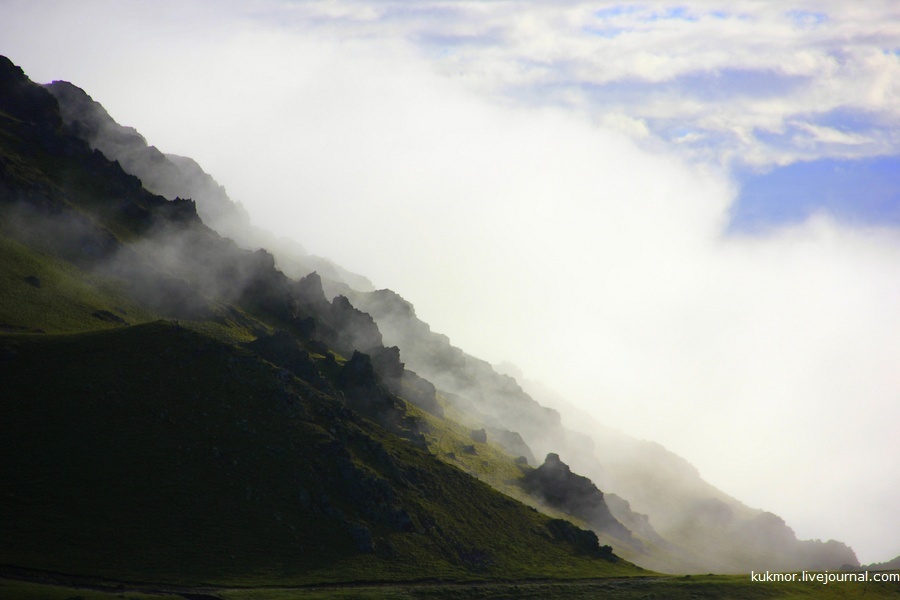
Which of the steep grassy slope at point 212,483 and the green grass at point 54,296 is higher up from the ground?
the green grass at point 54,296

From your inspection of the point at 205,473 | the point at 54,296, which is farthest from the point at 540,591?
the point at 54,296

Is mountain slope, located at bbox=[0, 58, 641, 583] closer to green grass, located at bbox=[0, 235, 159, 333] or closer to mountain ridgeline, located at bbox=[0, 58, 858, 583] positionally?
mountain ridgeline, located at bbox=[0, 58, 858, 583]

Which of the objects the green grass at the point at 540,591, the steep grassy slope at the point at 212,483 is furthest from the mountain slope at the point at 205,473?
the green grass at the point at 540,591

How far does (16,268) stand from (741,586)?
16939cm

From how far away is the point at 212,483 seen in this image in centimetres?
11744

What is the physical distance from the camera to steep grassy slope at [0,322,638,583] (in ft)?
339

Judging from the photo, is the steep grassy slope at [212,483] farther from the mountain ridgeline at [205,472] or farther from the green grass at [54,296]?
the green grass at [54,296]

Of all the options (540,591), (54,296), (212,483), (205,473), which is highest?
(54,296)

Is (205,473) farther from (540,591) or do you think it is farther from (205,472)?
(540,591)

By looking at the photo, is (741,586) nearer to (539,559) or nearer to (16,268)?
Result: (539,559)

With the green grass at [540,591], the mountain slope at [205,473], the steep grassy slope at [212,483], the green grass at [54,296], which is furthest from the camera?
the green grass at [54,296]

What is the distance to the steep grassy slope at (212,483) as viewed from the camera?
103250 mm

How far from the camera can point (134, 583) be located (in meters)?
95.9

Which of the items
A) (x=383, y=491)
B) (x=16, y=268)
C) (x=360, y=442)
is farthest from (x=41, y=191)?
(x=383, y=491)
